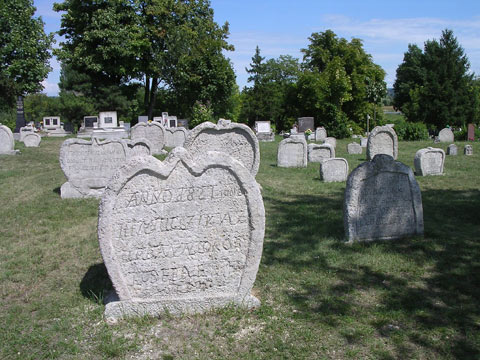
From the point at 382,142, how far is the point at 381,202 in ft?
30.8

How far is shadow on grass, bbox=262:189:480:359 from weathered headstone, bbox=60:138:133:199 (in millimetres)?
4063

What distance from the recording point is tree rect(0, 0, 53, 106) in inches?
1178

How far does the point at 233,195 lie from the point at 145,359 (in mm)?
1639

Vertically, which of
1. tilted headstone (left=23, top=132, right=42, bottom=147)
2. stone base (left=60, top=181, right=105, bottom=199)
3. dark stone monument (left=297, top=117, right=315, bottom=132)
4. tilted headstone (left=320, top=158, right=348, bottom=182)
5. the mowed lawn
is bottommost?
the mowed lawn

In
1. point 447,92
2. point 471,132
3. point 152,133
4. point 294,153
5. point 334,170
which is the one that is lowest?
point 334,170

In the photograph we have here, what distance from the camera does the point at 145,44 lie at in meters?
32.5

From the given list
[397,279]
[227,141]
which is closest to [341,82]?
[227,141]

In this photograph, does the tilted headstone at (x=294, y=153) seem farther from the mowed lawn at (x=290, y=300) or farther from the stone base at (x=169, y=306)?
the stone base at (x=169, y=306)

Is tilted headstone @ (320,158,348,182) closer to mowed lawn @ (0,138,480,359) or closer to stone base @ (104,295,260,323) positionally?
mowed lawn @ (0,138,480,359)

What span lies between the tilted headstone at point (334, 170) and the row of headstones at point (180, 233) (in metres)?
7.46

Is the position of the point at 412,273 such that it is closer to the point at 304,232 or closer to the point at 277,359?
the point at 304,232

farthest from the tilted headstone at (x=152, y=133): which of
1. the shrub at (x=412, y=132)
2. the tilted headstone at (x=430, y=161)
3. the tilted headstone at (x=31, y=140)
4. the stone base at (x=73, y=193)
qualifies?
the shrub at (x=412, y=132)

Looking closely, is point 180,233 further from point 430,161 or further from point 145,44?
point 145,44

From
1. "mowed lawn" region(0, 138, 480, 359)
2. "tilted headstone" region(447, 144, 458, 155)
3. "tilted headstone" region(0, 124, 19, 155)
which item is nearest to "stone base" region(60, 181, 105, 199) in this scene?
"mowed lawn" region(0, 138, 480, 359)
